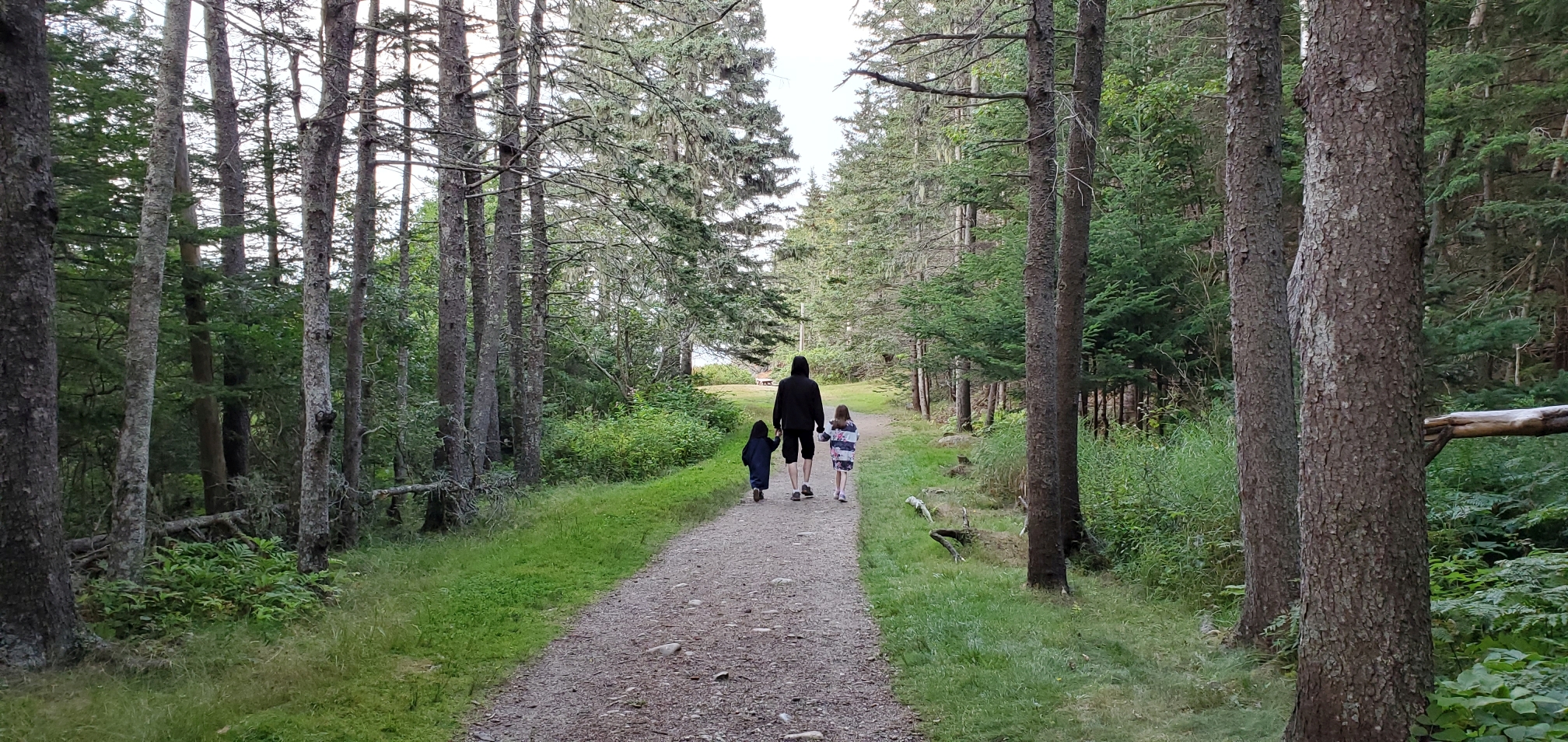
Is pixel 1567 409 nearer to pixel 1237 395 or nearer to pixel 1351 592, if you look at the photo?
pixel 1237 395

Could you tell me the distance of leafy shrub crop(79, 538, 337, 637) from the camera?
19.5 feet

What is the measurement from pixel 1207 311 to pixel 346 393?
11.5m

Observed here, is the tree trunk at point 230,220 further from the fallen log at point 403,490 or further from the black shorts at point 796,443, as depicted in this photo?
the black shorts at point 796,443

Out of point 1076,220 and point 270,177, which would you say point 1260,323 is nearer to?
point 1076,220

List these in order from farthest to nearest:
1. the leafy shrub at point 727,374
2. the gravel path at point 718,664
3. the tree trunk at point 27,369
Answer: the leafy shrub at point 727,374
the tree trunk at point 27,369
the gravel path at point 718,664

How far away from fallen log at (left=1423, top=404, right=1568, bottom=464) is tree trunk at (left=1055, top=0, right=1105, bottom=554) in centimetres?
336

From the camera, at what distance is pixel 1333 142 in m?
3.11

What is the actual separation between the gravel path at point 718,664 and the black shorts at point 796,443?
10.5ft

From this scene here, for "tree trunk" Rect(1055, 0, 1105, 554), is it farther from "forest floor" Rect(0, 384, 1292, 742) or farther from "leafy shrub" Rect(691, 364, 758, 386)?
"leafy shrub" Rect(691, 364, 758, 386)

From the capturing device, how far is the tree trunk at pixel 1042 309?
23.1 feet

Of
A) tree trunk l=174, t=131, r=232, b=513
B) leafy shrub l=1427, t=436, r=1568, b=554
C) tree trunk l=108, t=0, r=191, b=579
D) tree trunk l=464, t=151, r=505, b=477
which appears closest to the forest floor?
tree trunk l=108, t=0, r=191, b=579

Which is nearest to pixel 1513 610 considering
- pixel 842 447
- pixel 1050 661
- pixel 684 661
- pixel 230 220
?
pixel 1050 661

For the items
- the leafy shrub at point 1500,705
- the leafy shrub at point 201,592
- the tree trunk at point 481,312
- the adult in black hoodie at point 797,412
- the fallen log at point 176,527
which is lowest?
the leafy shrub at point 201,592

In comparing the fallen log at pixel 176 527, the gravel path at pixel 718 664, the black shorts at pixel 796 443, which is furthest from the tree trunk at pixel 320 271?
the black shorts at pixel 796 443
